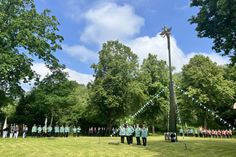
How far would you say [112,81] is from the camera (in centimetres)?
5153

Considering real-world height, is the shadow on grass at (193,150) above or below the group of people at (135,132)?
below

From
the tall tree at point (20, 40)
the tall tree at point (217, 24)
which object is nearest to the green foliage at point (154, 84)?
the tall tree at point (20, 40)

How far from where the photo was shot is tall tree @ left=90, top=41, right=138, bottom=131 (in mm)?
51250

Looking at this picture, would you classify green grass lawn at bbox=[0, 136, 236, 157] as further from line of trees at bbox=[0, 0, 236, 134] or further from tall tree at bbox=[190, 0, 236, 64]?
line of trees at bbox=[0, 0, 236, 134]

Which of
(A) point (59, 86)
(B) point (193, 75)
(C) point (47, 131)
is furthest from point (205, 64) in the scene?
(C) point (47, 131)

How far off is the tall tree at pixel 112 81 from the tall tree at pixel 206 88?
35.5 feet

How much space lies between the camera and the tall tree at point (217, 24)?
18.2 m

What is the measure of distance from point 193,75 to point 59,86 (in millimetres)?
24817

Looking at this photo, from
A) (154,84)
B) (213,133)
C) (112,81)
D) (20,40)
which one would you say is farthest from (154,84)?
(20,40)

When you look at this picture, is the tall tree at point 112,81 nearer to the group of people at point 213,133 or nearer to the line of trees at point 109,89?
the line of trees at point 109,89

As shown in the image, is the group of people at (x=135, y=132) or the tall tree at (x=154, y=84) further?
the tall tree at (x=154, y=84)

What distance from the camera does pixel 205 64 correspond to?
59.1m

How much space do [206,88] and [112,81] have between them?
676 inches

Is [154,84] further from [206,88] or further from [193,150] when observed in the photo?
[193,150]
